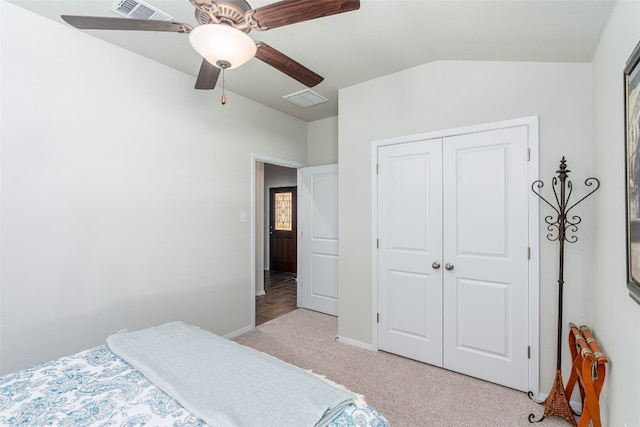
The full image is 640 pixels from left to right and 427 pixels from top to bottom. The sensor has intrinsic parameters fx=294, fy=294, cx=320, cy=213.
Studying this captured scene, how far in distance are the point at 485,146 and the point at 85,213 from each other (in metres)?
3.11

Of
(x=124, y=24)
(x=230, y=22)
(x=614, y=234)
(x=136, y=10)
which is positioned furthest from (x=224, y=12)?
(x=614, y=234)

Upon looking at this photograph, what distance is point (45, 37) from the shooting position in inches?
78.3

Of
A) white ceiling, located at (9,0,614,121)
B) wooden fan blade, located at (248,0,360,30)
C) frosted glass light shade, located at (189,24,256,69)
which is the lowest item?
frosted glass light shade, located at (189,24,256,69)

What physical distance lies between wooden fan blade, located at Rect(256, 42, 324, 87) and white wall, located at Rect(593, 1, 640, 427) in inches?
57.4

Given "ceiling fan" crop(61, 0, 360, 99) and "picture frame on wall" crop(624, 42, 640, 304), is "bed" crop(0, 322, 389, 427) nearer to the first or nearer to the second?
"picture frame on wall" crop(624, 42, 640, 304)

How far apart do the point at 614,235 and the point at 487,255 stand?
2.90 feet

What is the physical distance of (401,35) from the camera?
6.95 ft

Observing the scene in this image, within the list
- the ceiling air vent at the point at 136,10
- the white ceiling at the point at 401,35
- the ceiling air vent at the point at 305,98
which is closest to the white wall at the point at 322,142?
the ceiling air vent at the point at 305,98

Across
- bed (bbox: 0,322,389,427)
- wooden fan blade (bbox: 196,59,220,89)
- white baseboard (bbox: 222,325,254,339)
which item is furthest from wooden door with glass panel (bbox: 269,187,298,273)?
bed (bbox: 0,322,389,427)

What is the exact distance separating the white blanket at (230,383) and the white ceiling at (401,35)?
2.00 meters

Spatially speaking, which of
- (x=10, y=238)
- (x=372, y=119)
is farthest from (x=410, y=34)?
(x=10, y=238)

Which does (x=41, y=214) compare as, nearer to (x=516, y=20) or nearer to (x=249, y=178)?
(x=249, y=178)

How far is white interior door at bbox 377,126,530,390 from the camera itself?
88.5 inches

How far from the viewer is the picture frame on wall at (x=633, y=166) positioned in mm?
1115
